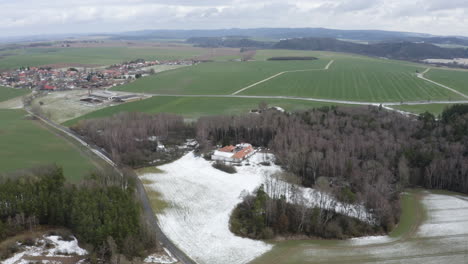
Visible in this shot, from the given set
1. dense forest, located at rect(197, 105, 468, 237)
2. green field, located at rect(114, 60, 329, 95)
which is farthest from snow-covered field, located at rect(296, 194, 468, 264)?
green field, located at rect(114, 60, 329, 95)

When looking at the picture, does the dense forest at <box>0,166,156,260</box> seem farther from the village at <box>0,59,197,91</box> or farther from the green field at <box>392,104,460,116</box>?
the village at <box>0,59,197,91</box>

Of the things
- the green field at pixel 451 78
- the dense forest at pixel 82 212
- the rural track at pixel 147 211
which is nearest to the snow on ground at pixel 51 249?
the dense forest at pixel 82 212

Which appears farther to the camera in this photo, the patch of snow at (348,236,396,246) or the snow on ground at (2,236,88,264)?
the patch of snow at (348,236,396,246)

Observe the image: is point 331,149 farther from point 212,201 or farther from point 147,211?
point 147,211

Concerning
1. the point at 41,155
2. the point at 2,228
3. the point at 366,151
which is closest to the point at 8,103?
the point at 41,155

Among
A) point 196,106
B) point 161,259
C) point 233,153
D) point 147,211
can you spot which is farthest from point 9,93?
point 161,259
